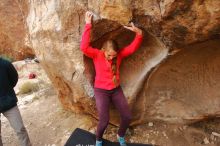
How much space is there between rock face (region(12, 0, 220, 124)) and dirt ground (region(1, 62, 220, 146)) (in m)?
0.15

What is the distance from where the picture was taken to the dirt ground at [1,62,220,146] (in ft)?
16.6

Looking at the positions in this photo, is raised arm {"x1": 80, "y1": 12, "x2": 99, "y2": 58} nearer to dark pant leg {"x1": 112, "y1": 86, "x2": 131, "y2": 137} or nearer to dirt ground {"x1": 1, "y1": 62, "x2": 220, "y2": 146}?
dark pant leg {"x1": 112, "y1": 86, "x2": 131, "y2": 137}

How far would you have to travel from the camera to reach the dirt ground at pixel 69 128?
507 centimetres

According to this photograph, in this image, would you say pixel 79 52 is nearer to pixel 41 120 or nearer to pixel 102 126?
pixel 102 126

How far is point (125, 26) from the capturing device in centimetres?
430

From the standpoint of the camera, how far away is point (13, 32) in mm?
10188

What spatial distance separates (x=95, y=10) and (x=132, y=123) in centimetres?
182

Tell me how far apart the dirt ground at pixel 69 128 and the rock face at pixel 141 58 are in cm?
15

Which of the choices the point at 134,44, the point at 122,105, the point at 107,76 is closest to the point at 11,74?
the point at 107,76

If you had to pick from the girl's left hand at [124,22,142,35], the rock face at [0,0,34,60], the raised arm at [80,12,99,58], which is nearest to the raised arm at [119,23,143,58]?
the girl's left hand at [124,22,142,35]

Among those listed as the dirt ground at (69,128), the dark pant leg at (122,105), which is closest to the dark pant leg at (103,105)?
the dark pant leg at (122,105)

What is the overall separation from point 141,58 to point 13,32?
6.23m

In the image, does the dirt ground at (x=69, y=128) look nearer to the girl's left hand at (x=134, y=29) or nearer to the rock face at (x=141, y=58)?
the rock face at (x=141, y=58)

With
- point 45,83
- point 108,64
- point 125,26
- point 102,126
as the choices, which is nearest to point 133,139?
point 102,126
